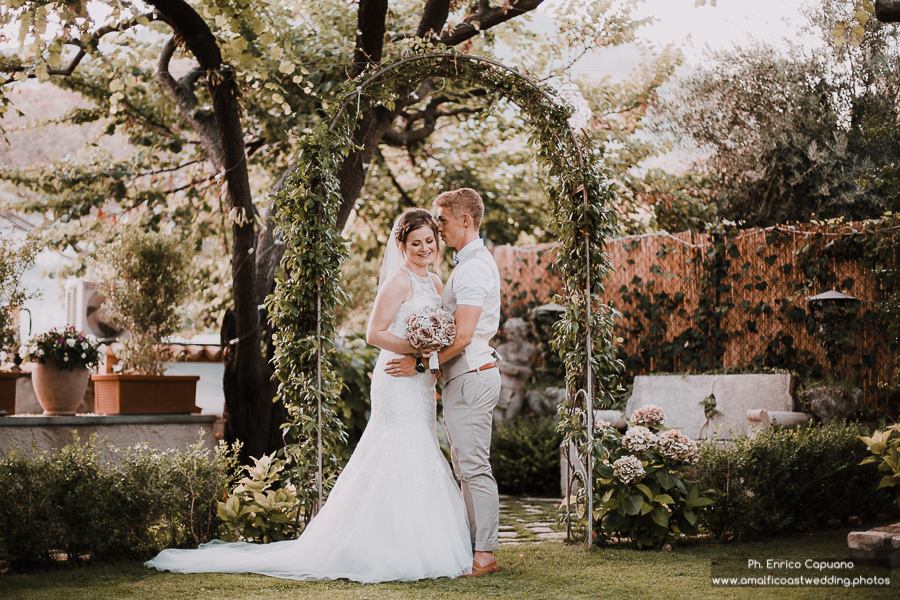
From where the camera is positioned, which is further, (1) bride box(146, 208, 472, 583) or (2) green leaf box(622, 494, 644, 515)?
(2) green leaf box(622, 494, 644, 515)

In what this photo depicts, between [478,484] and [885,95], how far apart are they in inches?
246

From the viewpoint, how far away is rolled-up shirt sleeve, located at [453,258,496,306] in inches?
155

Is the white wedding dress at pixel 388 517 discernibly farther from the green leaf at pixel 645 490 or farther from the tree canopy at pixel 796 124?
the tree canopy at pixel 796 124

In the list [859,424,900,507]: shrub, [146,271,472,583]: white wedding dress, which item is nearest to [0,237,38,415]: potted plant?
[146,271,472,583]: white wedding dress

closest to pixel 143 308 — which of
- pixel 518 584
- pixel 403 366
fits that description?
pixel 403 366

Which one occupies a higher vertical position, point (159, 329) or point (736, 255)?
point (736, 255)

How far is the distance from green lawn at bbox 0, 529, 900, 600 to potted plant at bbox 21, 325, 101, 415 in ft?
6.86

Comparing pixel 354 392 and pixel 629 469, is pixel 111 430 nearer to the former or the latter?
pixel 354 392

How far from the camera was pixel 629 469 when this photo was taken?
14.7ft

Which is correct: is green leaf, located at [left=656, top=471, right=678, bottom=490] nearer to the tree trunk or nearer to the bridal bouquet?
the bridal bouquet

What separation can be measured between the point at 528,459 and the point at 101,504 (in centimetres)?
466

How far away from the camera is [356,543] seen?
12.3 ft

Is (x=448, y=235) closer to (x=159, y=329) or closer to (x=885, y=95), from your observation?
(x=159, y=329)

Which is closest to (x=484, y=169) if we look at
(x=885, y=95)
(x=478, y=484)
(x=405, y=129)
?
(x=405, y=129)
